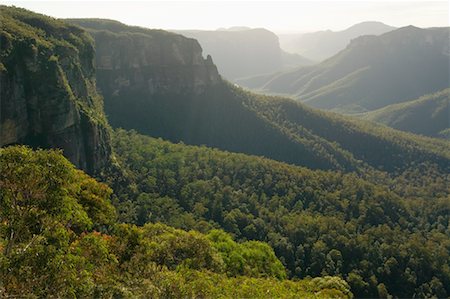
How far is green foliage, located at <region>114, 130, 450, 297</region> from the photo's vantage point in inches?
3302

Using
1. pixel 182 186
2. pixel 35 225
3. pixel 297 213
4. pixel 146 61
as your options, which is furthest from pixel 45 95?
pixel 146 61

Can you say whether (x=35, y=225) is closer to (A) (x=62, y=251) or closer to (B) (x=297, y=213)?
(A) (x=62, y=251)

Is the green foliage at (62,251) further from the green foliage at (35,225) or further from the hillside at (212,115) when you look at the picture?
the hillside at (212,115)

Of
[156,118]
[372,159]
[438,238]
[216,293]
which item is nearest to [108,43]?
[156,118]

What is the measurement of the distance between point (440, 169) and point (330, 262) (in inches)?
4192

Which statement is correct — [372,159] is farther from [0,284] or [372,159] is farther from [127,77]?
[0,284]

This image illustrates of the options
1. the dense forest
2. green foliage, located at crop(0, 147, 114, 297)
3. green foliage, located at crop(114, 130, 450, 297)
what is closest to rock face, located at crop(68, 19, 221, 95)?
the dense forest

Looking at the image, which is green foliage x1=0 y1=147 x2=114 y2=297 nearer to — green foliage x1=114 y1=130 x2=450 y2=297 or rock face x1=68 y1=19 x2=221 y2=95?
green foliage x1=114 y1=130 x2=450 y2=297

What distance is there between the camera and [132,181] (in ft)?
314

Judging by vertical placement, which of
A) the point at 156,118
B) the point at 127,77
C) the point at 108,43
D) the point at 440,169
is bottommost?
the point at 440,169

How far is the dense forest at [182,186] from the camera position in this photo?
73.7 ft

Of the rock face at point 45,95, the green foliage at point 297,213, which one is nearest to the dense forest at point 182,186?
the rock face at point 45,95

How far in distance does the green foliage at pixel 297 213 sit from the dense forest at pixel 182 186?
14.7 inches

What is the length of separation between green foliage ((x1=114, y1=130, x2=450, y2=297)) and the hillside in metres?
38.8
